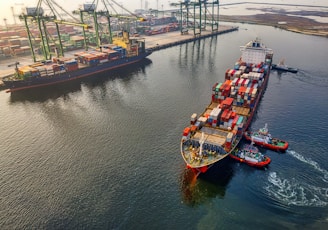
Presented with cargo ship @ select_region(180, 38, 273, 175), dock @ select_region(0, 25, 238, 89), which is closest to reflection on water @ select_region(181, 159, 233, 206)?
cargo ship @ select_region(180, 38, 273, 175)

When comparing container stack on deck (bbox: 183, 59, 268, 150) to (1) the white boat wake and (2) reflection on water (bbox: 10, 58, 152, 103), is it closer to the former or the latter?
(1) the white boat wake

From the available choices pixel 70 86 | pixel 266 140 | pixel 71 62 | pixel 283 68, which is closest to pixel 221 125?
pixel 266 140

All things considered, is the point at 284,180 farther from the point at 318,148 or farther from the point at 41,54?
the point at 41,54

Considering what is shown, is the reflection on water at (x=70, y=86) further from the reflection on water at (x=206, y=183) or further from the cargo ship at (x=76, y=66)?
the reflection on water at (x=206, y=183)

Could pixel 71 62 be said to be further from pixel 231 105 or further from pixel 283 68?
pixel 283 68

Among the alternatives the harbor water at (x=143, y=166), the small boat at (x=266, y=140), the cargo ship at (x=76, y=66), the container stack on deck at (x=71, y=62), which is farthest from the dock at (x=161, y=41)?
the small boat at (x=266, y=140)

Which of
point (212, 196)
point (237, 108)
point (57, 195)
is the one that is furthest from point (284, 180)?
point (57, 195)
